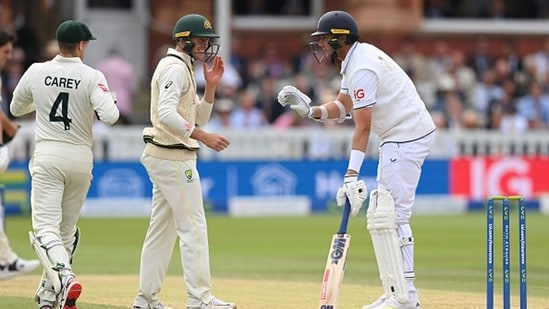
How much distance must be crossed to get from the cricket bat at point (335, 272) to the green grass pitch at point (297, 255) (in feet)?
4.47

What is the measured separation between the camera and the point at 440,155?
72.5ft

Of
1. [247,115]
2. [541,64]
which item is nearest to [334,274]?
[247,115]

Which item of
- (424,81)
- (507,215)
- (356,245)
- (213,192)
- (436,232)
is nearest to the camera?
(507,215)

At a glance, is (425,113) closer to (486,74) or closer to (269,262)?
(269,262)

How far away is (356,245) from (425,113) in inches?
282

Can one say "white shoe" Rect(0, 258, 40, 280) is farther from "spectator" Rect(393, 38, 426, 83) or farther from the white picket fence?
"spectator" Rect(393, 38, 426, 83)

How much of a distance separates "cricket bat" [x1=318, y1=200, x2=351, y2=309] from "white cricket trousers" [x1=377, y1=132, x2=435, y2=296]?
0.41 meters

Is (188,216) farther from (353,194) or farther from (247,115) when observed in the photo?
(247,115)

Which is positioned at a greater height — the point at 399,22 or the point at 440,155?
the point at 399,22

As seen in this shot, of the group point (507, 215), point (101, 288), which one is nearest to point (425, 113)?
point (507, 215)

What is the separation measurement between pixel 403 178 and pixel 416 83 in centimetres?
1466

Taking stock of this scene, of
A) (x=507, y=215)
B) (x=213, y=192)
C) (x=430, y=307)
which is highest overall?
(x=507, y=215)

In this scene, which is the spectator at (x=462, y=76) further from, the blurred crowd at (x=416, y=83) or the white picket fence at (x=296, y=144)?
the white picket fence at (x=296, y=144)

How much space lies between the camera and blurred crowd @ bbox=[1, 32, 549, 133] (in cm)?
2228
